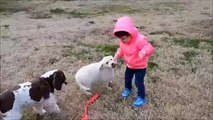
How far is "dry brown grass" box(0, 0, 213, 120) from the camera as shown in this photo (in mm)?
4449

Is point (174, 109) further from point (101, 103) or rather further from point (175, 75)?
point (175, 75)

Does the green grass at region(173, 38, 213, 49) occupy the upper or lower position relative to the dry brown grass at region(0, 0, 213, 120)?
upper

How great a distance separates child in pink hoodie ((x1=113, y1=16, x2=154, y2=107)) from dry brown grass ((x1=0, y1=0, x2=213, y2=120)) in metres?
0.27

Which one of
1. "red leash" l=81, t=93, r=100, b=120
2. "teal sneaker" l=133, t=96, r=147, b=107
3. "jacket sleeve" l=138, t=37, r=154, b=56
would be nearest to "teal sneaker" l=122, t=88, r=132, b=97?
"teal sneaker" l=133, t=96, r=147, b=107

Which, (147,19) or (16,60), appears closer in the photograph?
(16,60)

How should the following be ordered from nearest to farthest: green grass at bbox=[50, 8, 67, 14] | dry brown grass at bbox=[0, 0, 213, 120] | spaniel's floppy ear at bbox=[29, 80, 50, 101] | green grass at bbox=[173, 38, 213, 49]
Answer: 1. spaniel's floppy ear at bbox=[29, 80, 50, 101]
2. dry brown grass at bbox=[0, 0, 213, 120]
3. green grass at bbox=[173, 38, 213, 49]
4. green grass at bbox=[50, 8, 67, 14]

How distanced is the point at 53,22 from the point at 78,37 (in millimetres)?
2324

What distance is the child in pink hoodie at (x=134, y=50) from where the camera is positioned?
163 inches

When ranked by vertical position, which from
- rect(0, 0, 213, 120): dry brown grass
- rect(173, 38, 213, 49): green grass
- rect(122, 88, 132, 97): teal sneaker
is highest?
rect(122, 88, 132, 97): teal sneaker

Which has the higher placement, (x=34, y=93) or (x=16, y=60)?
(x=34, y=93)

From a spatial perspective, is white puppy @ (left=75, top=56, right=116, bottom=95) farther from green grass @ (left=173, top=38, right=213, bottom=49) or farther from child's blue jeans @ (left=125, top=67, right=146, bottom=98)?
green grass @ (left=173, top=38, right=213, bottom=49)

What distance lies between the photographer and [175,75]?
5.59m

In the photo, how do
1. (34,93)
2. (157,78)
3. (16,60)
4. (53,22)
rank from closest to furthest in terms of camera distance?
(34,93)
(157,78)
(16,60)
(53,22)

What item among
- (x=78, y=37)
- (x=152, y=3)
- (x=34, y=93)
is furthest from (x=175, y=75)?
(x=152, y=3)
